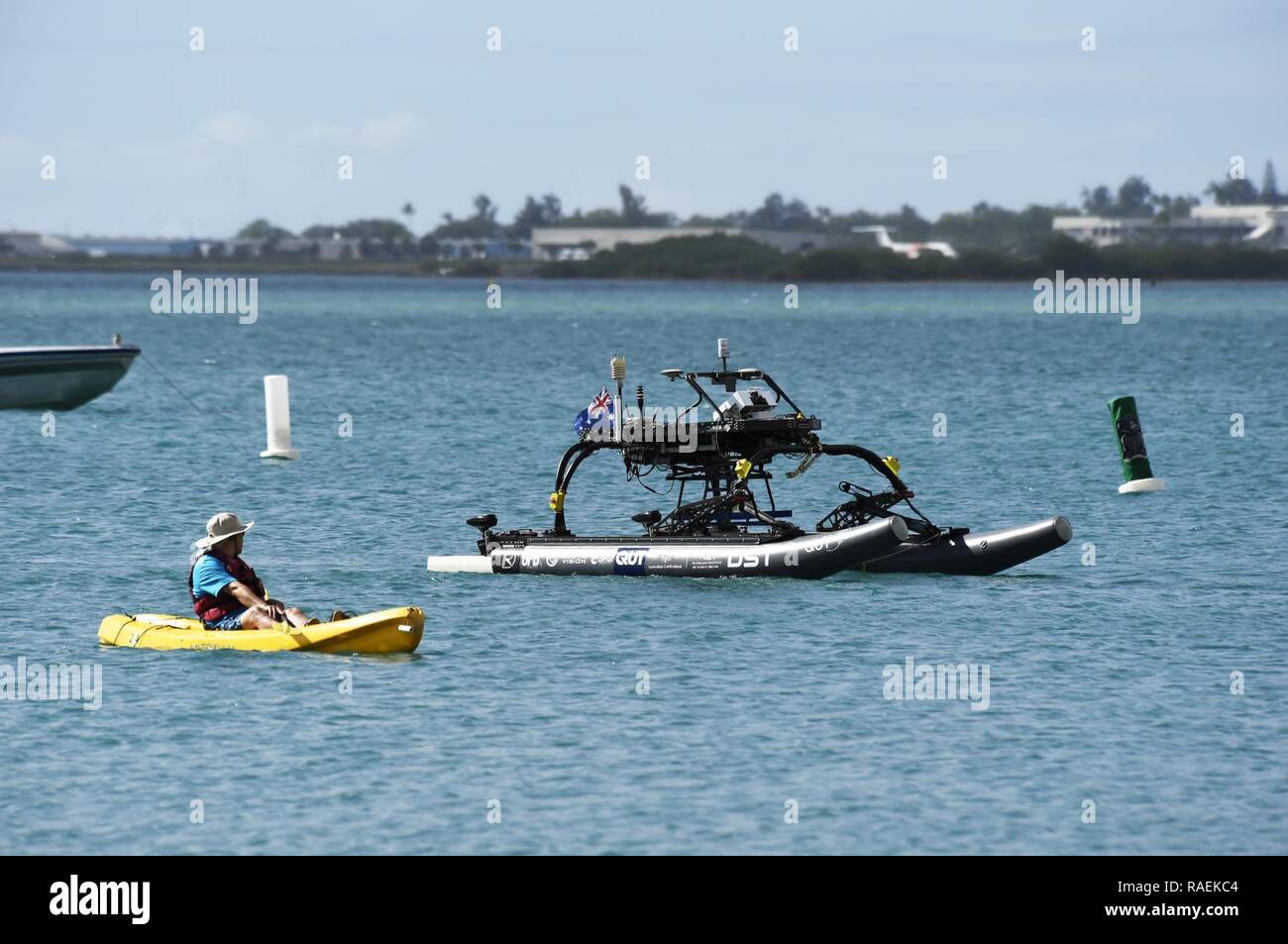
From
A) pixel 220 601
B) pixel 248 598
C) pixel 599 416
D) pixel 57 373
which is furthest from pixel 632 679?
pixel 57 373

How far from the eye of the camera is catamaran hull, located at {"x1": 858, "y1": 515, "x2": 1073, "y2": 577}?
2898cm

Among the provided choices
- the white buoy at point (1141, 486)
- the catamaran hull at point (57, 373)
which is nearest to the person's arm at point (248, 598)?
the white buoy at point (1141, 486)

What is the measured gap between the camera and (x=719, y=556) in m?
28.2

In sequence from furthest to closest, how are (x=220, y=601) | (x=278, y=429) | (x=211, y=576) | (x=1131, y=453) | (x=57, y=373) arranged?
(x=57, y=373) < (x=278, y=429) < (x=1131, y=453) < (x=220, y=601) < (x=211, y=576)

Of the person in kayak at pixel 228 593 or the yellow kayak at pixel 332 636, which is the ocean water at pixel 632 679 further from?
the person in kayak at pixel 228 593

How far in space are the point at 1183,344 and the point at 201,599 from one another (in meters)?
96.4

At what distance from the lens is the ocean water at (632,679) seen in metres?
18.1

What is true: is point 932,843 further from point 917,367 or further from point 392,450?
point 917,367

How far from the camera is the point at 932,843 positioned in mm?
17391

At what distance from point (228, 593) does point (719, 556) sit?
23.3 feet

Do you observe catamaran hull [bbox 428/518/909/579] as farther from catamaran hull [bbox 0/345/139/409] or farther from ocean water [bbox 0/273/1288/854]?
catamaran hull [bbox 0/345/139/409]

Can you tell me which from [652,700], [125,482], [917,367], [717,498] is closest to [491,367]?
[917,367]

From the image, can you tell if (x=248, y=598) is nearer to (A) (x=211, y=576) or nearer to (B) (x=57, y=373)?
(A) (x=211, y=576)

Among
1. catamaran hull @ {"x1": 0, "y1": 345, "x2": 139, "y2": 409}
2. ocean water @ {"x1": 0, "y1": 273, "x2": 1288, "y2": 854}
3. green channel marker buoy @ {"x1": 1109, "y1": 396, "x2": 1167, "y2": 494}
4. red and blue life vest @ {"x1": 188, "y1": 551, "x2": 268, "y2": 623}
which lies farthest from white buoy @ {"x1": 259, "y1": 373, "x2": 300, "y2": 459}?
red and blue life vest @ {"x1": 188, "y1": 551, "x2": 268, "y2": 623}
